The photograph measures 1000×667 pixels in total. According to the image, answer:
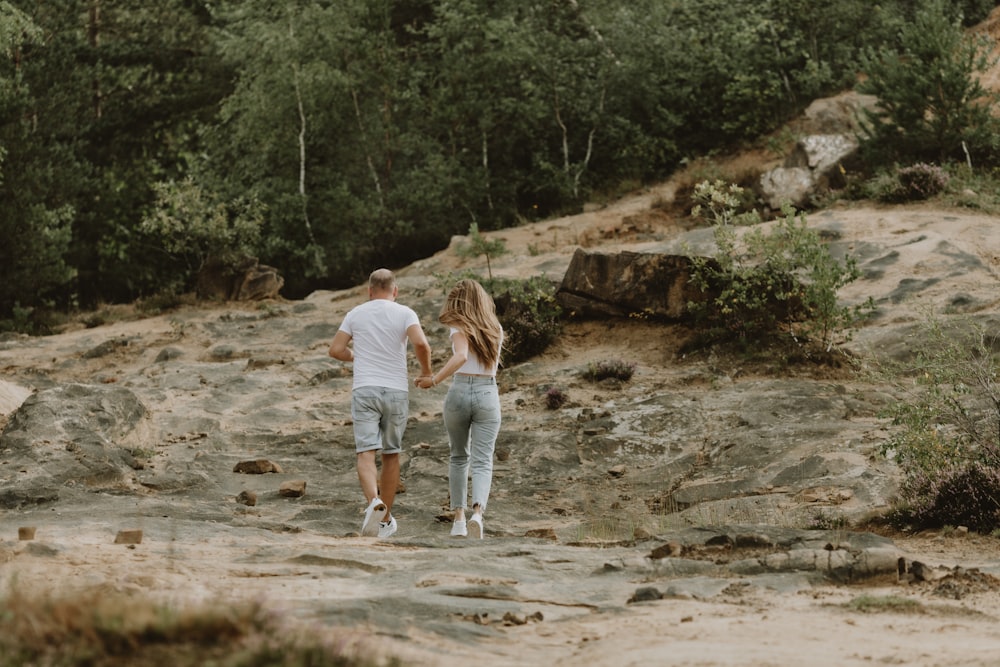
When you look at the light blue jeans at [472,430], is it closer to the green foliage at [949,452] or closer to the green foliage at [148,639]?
the green foliage at [949,452]

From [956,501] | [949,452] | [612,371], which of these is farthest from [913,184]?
[956,501]

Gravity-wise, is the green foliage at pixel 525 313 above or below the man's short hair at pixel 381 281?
below

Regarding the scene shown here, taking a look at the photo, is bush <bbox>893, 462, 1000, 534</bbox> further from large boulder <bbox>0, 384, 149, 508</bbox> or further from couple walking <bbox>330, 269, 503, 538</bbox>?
large boulder <bbox>0, 384, 149, 508</bbox>

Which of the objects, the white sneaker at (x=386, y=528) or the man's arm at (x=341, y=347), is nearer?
the white sneaker at (x=386, y=528)

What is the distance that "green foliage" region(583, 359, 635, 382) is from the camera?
13281 millimetres

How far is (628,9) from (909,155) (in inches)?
332

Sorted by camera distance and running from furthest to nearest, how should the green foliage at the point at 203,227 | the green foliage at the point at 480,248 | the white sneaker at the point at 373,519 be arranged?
the green foliage at the point at 203,227 < the green foliage at the point at 480,248 < the white sneaker at the point at 373,519

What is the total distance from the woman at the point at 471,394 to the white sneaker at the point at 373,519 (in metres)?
0.57

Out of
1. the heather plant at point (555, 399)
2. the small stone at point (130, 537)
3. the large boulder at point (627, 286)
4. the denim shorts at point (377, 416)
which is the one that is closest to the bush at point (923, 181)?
the large boulder at point (627, 286)

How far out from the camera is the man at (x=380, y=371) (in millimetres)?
8242

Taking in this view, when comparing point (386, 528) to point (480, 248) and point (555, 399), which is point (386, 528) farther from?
point (480, 248)

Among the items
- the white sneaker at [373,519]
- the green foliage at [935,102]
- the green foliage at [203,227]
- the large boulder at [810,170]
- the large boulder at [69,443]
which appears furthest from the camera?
the green foliage at [203,227]

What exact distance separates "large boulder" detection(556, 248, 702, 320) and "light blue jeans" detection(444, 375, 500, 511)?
21.9 ft

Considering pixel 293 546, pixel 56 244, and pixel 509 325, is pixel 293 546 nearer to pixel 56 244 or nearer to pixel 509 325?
pixel 509 325
